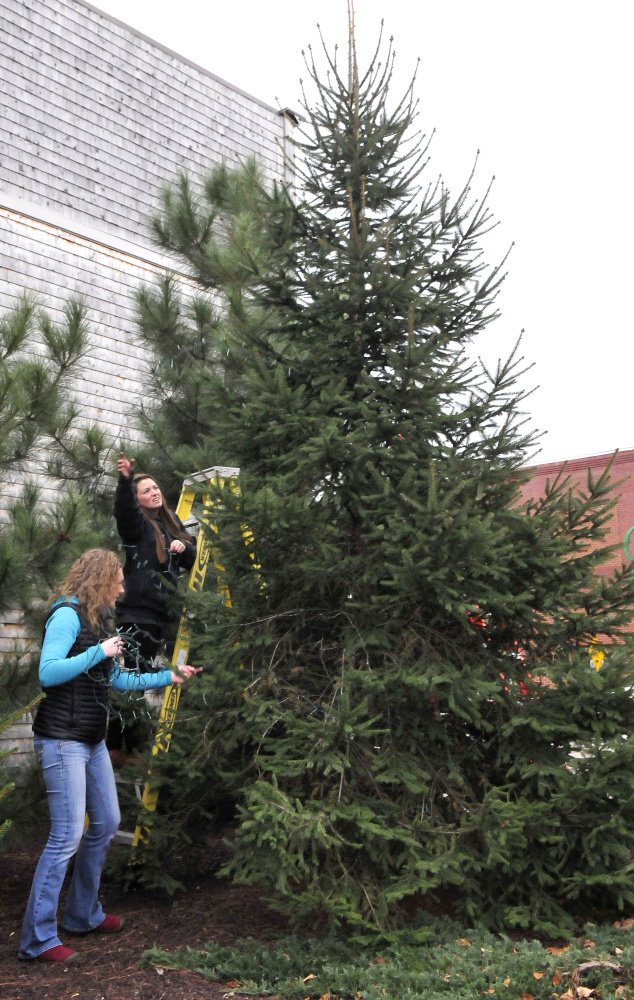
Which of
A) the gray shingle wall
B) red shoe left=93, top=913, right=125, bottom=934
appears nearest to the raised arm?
red shoe left=93, top=913, right=125, bottom=934

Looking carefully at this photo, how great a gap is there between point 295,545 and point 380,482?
0.54 meters

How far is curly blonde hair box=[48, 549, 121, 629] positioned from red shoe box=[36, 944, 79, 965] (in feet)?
4.99

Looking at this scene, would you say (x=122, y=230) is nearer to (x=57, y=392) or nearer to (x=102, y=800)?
(x=57, y=392)

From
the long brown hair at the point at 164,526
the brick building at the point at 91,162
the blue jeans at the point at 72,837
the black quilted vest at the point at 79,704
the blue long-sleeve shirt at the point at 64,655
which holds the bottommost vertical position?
the blue jeans at the point at 72,837

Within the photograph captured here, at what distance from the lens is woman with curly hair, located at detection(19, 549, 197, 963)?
416 cm

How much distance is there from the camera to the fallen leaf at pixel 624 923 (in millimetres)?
4079

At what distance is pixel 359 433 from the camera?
4.49m

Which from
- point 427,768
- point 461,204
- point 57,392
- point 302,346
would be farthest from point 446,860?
point 57,392

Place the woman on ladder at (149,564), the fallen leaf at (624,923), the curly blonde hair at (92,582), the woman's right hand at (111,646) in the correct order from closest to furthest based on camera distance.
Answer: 1. the fallen leaf at (624,923)
2. the woman's right hand at (111,646)
3. the curly blonde hair at (92,582)
4. the woman on ladder at (149,564)

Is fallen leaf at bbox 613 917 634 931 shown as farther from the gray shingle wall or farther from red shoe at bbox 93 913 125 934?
the gray shingle wall

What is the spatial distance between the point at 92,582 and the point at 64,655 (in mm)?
376

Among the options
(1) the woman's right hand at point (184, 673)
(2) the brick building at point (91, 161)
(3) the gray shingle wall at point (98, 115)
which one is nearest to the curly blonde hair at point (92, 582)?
(1) the woman's right hand at point (184, 673)

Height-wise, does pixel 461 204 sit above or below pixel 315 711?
above

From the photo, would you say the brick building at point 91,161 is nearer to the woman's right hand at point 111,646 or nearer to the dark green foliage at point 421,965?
the woman's right hand at point 111,646
